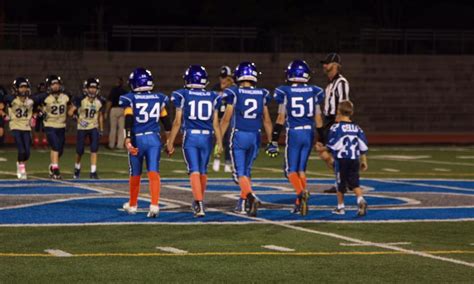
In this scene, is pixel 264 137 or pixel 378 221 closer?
pixel 378 221

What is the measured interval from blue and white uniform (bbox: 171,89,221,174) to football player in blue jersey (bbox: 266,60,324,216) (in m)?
0.92

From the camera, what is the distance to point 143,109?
1534cm

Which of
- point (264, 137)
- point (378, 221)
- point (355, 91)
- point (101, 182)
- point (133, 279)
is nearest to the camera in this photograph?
point (133, 279)

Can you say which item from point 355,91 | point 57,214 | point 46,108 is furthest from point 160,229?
point 355,91

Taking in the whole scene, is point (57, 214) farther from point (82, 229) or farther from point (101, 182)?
point (101, 182)

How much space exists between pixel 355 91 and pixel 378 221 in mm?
28941

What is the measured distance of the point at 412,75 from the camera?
146ft

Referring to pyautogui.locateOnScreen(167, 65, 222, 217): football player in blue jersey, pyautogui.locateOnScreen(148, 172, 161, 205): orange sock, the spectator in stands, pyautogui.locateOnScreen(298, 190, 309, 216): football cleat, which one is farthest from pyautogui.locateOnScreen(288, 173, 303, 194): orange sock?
the spectator in stands

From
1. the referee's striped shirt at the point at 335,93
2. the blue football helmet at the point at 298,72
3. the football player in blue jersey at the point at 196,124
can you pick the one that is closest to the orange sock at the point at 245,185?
the football player in blue jersey at the point at 196,124

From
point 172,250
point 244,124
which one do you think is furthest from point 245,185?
point 172,250

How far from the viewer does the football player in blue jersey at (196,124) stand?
50.0ft

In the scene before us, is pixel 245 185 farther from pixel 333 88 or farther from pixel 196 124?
pixel 333 88

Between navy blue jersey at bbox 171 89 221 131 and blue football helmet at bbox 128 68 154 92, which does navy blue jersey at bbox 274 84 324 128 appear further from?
blue football helmet at bbox 128 68 154 92

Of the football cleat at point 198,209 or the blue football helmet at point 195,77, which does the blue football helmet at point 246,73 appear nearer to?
the blue football helmet at point 195,77
